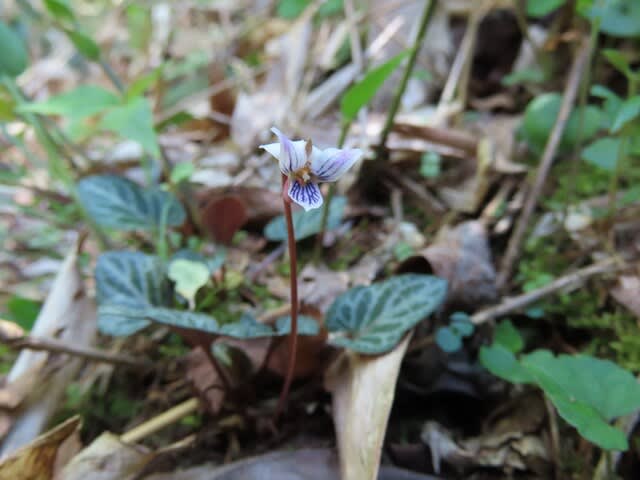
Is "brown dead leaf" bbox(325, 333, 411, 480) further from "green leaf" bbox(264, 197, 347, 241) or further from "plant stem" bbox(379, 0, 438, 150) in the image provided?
"plant stem" bbox(379, 0, 438, 150)

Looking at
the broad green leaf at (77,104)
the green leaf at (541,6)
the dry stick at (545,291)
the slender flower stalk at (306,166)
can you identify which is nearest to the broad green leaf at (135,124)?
the broad green leaf at (77,104)

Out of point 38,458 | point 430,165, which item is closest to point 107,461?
point 38,458

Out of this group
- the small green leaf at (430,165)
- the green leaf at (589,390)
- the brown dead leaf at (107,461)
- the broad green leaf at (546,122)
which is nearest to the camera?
the green leaf at (589,390)

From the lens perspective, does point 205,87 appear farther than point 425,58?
Yes

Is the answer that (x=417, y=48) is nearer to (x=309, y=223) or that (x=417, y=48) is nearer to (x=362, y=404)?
(x=309, y=223)

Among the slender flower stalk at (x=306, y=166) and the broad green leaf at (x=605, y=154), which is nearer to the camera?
the slender flower stalk at (x=306, y=166)

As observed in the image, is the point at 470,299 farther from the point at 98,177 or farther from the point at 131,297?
the point at 98,177

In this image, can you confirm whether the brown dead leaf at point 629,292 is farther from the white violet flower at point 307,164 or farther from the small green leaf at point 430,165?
the white violet flower at point 307,164

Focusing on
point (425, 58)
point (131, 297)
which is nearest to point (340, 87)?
point (425, 58)
